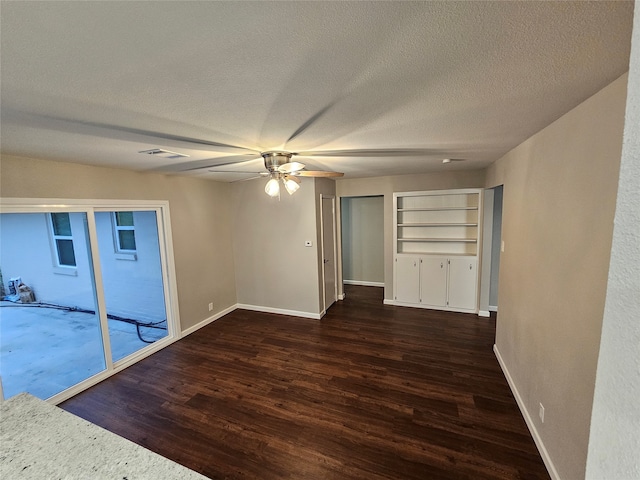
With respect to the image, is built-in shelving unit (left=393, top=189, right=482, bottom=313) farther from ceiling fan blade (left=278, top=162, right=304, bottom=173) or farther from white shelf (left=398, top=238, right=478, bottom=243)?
ceiling fan blade (left=278, top=162, right=304, bottom=173)

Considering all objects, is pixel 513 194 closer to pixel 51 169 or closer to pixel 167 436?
pixel 167 436

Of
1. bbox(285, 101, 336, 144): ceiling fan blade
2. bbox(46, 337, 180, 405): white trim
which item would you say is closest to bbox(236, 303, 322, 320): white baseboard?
bbox(46, 337, 180, 405): white trim

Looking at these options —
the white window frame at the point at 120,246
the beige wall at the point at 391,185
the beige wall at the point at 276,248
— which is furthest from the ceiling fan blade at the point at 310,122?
the white window frame at the point at 120,246

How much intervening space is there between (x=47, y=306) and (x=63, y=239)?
1.05m

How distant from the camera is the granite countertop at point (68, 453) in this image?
89cm

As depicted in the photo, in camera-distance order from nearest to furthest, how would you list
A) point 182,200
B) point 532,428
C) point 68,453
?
point 68,453
point 532,428
point 182,200

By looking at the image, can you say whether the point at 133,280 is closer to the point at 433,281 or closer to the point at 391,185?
the point at 391,185

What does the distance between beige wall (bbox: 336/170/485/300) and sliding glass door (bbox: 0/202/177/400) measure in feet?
10.1

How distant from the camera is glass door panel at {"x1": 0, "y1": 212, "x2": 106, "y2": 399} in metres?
2.80

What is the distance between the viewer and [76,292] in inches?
136

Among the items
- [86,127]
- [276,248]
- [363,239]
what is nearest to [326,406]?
[276,248]

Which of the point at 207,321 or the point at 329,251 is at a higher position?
the point at 329,251

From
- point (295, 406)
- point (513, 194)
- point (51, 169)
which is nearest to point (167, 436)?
point (295, 406)

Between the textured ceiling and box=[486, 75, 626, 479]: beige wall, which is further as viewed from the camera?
box=[486, 75, 626, 479]: beige wall
